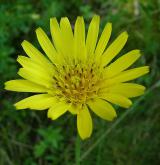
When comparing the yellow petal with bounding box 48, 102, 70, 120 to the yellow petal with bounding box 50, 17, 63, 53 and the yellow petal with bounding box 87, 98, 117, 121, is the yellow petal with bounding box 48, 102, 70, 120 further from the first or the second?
the yellow petal with bounding box 50, 17, 63, 53

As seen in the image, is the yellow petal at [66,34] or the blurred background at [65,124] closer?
the yellow petal at [66,34]

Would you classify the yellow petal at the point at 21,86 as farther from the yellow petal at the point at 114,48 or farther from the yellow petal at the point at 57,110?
the yellow petal at the point at 114,48

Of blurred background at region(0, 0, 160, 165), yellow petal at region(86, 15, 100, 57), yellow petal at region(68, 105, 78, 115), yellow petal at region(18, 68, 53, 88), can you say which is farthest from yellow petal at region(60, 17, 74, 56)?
blurred background at region(0, 0, 160, 165)

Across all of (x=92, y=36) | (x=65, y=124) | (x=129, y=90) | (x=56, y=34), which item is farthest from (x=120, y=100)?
(x=65, y=124)

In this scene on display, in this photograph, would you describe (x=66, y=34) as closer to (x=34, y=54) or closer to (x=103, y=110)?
(x=34, y=54)

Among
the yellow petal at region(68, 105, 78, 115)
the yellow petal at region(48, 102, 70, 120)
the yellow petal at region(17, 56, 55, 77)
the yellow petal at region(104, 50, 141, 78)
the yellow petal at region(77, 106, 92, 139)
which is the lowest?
the yellow petal at region(77, 106, 92, 139)

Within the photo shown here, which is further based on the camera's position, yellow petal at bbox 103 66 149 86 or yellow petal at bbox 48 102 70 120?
yellow petal at bbox 103 66 149 86

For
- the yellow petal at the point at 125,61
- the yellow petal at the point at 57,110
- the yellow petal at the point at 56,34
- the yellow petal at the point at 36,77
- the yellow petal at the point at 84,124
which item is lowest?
the yellow petal at the point at 84,124

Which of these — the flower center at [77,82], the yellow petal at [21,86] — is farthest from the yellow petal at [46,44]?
the yellow petal at [21,86]
